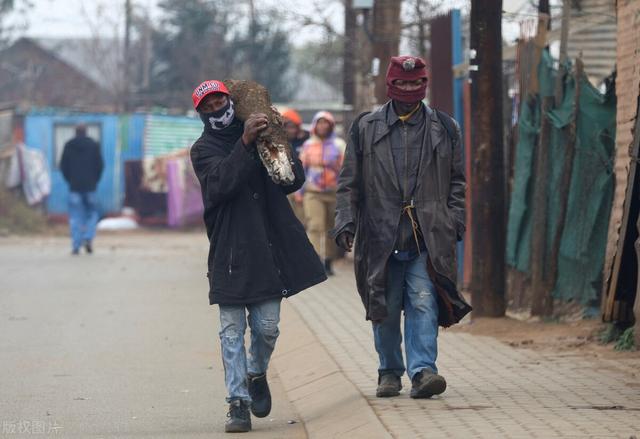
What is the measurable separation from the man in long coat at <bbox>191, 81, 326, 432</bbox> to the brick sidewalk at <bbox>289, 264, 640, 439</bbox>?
0.71 meters

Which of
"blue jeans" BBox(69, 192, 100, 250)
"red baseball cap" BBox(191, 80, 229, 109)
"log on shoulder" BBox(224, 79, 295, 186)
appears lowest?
"blue jeans" BBox(69, 192, 100, 250)

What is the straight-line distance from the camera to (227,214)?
6.88 metres

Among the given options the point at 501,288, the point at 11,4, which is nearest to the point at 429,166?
the point at 501,288

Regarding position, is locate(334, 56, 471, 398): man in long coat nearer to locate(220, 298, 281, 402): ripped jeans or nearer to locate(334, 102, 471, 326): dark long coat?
locate(334, 102, 471, 326): dark long coat

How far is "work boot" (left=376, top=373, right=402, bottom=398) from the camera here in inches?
284

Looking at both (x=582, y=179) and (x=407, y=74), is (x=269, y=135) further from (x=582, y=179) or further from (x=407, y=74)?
(x=582, y=179)

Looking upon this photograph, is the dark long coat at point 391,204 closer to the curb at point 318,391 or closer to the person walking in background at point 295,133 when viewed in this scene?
the curb at point 318,391

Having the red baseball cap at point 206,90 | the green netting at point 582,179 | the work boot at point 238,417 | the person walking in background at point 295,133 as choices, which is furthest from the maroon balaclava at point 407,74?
the person walking in background at point 295,133

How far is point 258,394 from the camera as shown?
714 centimetres

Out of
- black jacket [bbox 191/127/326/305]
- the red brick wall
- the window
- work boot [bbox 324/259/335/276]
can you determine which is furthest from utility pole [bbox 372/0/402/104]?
the window

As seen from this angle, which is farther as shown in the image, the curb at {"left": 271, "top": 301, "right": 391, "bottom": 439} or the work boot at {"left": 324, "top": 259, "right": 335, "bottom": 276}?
the work boot at {"left": 324, "top": 259, "right": 335, "bottom": 276}

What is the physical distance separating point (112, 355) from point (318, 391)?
2448mm

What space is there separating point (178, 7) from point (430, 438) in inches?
1754

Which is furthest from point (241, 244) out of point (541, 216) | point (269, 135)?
point (541, 216)
